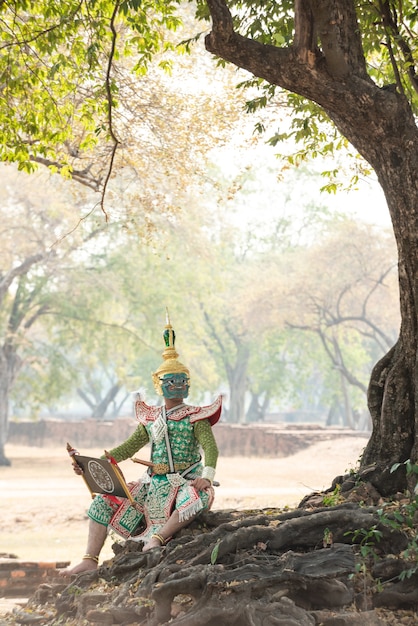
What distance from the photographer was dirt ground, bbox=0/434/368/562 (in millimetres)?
13102

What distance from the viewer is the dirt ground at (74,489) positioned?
516 inches

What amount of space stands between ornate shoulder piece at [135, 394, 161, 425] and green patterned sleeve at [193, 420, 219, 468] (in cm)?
39

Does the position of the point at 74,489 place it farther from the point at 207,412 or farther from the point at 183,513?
the point at 183,513

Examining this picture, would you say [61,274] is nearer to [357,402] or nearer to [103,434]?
[103,434]

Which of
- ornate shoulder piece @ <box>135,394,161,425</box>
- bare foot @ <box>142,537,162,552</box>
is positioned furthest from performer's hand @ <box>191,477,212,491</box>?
ornate shoulder piece @ <box>135,394,161,425</box>

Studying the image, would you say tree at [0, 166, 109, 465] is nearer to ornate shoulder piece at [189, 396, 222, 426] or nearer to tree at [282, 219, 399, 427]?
tree at [282, 219, 399, 427]

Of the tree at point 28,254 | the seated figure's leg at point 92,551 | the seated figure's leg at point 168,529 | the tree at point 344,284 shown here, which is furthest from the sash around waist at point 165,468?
the tree at point 344,284

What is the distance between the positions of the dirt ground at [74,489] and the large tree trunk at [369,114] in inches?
46.8

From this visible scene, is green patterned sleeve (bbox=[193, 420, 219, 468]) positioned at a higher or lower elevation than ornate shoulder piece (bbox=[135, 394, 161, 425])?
lower

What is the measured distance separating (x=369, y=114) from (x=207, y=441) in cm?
270

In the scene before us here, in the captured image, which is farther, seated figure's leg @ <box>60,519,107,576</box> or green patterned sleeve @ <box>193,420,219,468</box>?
green patterned sleeve @ <box>193,420,219,468</box>

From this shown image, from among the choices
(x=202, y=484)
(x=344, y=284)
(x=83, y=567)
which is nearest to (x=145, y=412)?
(x=202, y=484)

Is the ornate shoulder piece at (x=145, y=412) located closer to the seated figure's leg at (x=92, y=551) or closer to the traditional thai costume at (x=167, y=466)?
the traditional thai costume at (x=167, y=466)

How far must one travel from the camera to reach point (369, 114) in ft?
20.1
